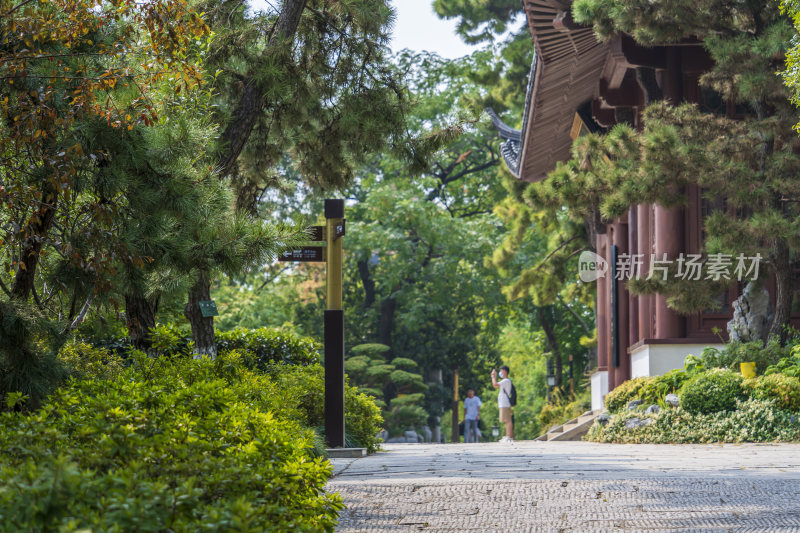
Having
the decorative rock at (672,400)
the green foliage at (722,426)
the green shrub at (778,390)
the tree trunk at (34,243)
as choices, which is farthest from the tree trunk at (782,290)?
the tree trunk at (34,243)

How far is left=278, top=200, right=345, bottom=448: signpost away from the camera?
10.3 meters

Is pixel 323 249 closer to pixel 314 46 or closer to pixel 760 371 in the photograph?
pixel 314 46

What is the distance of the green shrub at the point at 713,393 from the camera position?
40.4 ft

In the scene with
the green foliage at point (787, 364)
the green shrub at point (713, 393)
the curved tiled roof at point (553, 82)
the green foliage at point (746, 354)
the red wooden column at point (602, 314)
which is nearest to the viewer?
the green foliage at point (787, 364)

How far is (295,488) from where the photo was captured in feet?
12.5

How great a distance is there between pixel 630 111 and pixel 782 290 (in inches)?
232

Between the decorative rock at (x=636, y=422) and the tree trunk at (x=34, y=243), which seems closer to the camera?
the tree trunk at (x=34, y=243)

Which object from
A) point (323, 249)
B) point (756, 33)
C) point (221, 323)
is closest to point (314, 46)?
point (323, 249)

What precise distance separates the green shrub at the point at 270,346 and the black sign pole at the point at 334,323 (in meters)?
4.01

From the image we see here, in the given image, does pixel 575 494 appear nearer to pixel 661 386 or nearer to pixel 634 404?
pixel 661 386

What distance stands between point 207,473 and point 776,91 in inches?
411

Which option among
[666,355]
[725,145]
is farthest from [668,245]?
[725,145]

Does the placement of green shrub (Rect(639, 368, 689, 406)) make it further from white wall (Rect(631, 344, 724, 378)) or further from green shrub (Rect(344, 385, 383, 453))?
green shrub (Rect(344, 385, 383, 453))

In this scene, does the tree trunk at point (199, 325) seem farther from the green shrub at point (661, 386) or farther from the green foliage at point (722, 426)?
the green shrub at point (661, 386)
